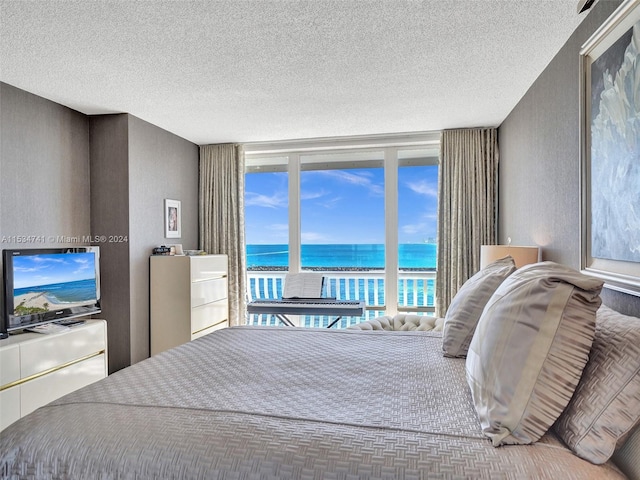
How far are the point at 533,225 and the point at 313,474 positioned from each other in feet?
8.91

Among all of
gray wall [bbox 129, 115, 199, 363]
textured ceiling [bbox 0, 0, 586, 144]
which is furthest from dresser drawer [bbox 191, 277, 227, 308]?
textured ceiling [bbox 0, 0, 586, 144]

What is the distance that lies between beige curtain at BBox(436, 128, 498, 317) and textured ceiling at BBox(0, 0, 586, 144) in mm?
499

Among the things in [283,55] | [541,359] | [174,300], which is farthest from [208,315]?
[541,359]

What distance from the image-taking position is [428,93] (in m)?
3.27

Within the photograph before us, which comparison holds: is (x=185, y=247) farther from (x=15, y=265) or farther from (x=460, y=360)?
(x=460, y=360)

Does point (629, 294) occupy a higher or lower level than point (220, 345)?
higher

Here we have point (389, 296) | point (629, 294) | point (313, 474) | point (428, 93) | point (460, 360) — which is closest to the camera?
point (313, 474)

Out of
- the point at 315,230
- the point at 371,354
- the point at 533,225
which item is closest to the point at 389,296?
the point at 315,230

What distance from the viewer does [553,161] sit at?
99.4 inches

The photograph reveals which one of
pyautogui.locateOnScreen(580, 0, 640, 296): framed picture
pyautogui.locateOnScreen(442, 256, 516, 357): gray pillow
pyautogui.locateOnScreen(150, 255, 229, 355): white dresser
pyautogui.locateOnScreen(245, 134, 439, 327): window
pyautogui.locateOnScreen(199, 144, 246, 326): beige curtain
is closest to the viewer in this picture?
pyautogui.locateOnScreen(580, 0, 640, 296): framed picture

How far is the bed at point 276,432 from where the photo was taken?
0.97m

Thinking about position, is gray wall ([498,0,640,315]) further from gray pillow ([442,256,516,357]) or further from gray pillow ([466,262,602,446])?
gray pillow ([466,262,602,446])

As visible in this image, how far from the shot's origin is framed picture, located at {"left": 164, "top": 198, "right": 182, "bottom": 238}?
436 cm

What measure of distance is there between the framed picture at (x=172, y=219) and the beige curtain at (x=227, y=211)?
1.52ft
